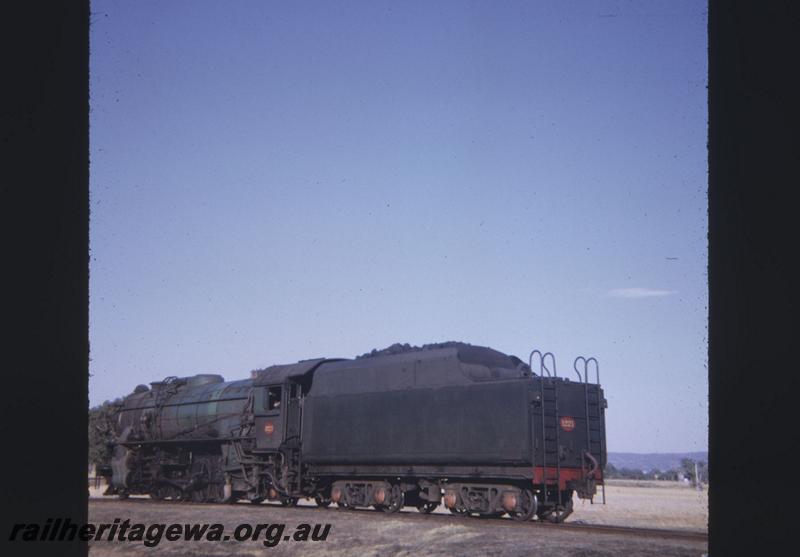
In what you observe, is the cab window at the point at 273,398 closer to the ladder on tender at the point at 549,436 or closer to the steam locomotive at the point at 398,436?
the steam locomotive at the point at 398,436

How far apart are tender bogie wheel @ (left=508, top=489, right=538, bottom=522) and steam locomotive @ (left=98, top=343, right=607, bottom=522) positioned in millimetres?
27

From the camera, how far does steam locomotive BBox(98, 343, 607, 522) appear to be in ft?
59.5

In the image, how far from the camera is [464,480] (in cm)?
1927

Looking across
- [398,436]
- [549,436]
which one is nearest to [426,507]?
[398,436]

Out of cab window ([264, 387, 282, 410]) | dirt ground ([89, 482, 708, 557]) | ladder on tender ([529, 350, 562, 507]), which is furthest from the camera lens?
cab window ([264, 387, 282, 410])

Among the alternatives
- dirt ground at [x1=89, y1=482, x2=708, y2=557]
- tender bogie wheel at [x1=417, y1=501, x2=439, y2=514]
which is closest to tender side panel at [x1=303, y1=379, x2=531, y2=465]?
dirt ground at [x1=89, y1=482, x2=708, y2=557]

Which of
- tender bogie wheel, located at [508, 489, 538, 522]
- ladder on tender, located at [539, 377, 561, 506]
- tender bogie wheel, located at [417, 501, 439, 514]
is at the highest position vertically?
ladder on tender, located at [539, 377, 561, 506]

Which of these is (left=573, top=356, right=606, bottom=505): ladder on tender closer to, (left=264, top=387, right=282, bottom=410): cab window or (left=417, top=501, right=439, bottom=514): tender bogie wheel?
(left=417, top=501, right=439, bottom=514): tender bogie wheel

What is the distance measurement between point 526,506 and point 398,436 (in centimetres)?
397

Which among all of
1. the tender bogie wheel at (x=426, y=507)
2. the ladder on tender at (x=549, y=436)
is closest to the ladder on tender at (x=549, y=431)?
the ladder on tender at (x=549, y=436)
